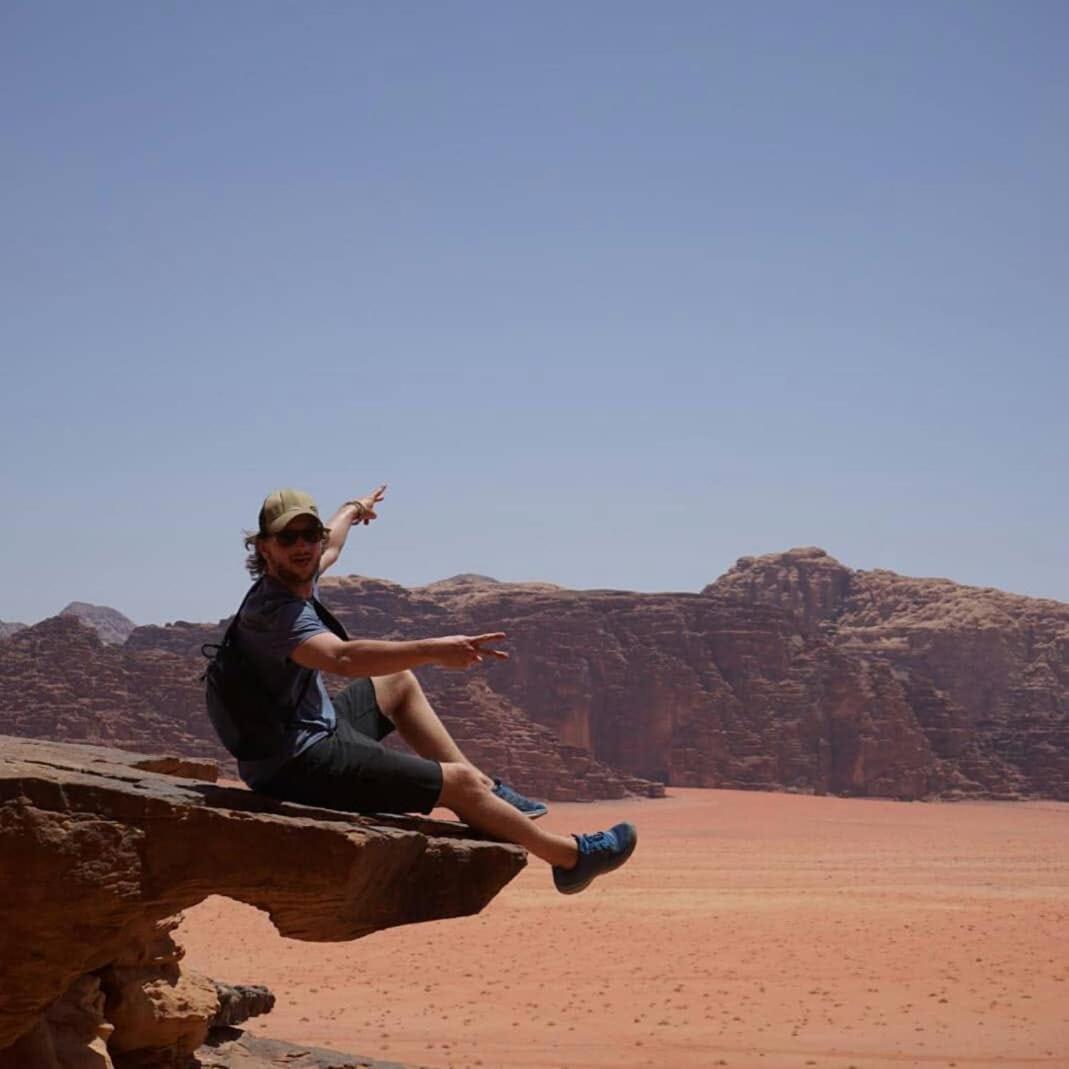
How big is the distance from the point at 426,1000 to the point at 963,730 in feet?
201

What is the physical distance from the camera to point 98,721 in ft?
175

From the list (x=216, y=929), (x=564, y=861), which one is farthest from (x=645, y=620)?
(x=564, y=861)

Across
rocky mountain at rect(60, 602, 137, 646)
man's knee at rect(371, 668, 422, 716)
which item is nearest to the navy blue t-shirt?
man's knee at rect(371, 668, 422, 716)

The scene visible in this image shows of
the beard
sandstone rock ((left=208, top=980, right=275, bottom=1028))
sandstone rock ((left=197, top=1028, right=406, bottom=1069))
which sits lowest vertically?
sandstone rock ((left=197, top=1028, right=406, bottom=1069))

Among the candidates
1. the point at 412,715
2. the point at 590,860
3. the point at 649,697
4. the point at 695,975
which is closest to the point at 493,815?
the point at 590,860

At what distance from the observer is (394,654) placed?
4875 mm

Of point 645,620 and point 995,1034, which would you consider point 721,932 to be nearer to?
point 995,1034

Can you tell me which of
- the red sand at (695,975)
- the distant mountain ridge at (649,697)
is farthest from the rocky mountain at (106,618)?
the red sand at (695,975)

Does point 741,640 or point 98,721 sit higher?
point 741,640

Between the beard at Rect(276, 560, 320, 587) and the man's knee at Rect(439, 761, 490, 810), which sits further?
the man's knee at Rect(439, 761, 490, 810)

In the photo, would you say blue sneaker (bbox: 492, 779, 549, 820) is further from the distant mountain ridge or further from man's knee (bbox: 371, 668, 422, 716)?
the distant mountain ridge

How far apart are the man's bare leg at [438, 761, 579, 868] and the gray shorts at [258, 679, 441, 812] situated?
77 mm

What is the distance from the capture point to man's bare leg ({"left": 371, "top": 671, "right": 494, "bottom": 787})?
5809mm

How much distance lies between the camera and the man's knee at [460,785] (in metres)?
5.55
